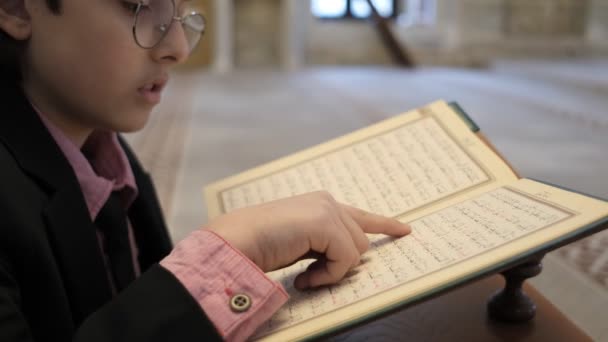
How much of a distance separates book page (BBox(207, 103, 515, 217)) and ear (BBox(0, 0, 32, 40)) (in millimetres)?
335

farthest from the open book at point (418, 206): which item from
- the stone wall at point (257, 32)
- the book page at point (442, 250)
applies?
the stone wall at point (257, 32)

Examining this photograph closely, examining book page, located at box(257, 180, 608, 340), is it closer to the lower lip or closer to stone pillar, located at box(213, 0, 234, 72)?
the lower lip

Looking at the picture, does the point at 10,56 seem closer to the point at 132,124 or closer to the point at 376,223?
the point at 132,124

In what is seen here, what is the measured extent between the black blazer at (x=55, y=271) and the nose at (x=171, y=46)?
6.3 inches

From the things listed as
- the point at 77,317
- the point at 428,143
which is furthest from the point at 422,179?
the point at 77,317

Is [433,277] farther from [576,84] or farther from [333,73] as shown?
[333,73]

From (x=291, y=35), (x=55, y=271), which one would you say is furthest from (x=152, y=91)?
(x=291, y=35)

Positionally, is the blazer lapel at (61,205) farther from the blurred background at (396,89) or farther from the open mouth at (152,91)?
the blurred background at (396,89)

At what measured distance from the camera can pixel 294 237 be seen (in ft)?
1.95

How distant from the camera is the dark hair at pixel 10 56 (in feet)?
2.41

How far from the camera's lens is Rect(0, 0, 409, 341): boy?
0.54 metres

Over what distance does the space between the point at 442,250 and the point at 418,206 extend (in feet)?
0.51

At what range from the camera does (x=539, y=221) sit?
56 centimetres

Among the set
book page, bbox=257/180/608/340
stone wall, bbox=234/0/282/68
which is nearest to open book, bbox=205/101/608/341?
book page, bbox=257/180/608/340
